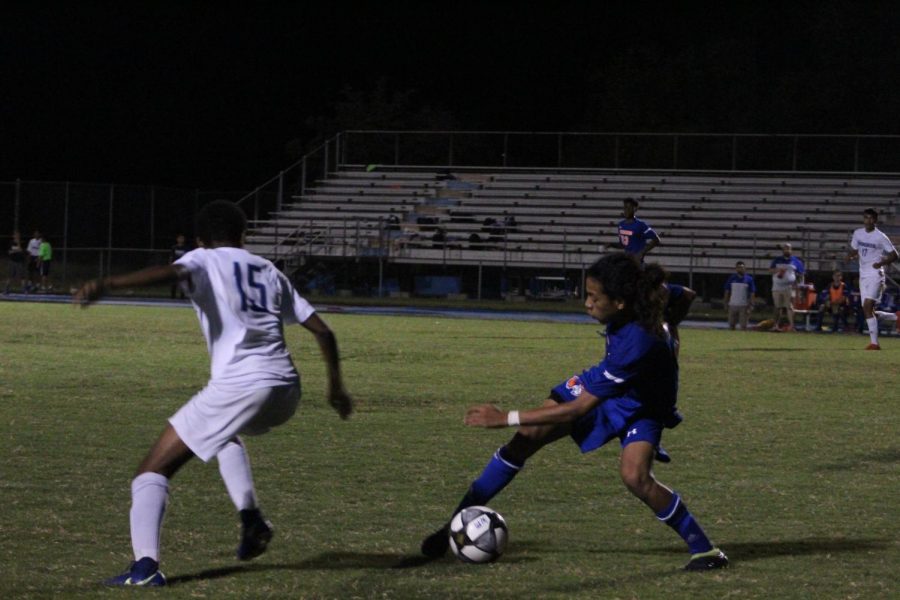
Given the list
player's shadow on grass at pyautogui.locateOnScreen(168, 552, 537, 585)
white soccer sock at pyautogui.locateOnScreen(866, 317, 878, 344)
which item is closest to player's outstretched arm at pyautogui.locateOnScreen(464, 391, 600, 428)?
player's shadow on grass at pyautogui.locateOnScreen(168, 552, 537, 585)

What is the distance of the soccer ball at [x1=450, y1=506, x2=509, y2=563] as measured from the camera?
687 cm

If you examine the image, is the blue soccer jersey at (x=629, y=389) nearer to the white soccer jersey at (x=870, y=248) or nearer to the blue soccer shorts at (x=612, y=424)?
the blue soccer shorts at (x=612, y=424)

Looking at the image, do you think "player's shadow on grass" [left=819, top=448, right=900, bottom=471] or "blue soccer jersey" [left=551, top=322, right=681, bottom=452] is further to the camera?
"player's shadow on grass" [left=819, top=448, right=900, bottom=471]

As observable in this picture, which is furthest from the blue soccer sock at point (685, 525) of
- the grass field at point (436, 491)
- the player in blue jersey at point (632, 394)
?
the grass field at point (436, 491)

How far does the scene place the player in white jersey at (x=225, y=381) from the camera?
20.6 ft

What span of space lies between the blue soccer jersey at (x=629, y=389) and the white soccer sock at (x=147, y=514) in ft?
6.30

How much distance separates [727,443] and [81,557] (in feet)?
19.6

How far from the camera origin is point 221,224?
6.50 metres

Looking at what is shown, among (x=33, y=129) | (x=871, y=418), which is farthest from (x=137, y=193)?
(x=871, y=418)

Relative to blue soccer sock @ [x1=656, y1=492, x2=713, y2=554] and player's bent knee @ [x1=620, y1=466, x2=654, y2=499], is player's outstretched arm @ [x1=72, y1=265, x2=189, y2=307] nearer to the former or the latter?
player's bent knee @ [x1=620, y1=466, x2=654, y2=499]

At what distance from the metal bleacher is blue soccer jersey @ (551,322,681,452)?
31067mm

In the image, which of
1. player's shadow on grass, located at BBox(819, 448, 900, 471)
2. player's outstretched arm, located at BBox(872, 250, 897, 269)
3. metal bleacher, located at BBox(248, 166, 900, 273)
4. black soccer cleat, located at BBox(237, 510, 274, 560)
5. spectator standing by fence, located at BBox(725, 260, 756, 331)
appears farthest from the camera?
metal bleacher, located at BBox(248, 166, 900, 273)

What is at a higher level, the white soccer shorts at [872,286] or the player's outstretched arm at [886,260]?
the player's outstretched arm at [886,260]

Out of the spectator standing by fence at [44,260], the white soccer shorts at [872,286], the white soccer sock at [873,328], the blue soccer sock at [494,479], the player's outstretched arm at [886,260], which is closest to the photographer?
the blue soccer sock at [494,479]
